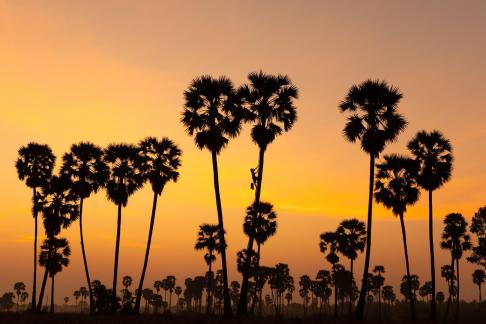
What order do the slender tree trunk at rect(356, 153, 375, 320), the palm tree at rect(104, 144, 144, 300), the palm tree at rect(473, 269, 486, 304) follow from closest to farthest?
1. the slender tree trunk at rect(356, 153, 375, 320)
2. the palm tree at rect(104, 144, 144, 300)
3. the palm tree at rect(473, 269, 486, 304)

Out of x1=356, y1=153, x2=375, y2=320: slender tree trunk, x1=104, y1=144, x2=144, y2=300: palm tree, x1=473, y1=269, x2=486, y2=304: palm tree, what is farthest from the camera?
x1=473, y1=269, x2=486, y2=304: palm tree

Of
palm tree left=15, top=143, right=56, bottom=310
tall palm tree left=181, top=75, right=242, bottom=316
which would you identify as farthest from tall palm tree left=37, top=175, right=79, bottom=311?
tall palm tree left=181, top=75, right=242, bottom=316

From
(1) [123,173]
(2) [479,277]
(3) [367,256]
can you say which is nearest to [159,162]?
(1) [123,173]

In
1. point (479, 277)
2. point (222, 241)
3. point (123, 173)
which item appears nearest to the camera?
point (222, 241)

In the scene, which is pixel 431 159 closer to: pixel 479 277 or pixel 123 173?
pixel 123 173

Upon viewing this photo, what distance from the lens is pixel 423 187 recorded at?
158 ft

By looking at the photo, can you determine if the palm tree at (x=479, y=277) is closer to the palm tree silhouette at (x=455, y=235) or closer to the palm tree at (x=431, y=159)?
the palm tree silhouette at (x=455, y=235)

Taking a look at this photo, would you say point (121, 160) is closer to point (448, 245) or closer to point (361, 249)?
point (361, 249)

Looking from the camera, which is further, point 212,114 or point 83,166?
point 83,166

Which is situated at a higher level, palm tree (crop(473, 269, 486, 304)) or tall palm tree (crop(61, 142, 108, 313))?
tall palm tree (crop(61, 142, 108, 313))

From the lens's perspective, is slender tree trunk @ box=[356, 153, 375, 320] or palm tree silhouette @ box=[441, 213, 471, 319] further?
palm tree silhouette @ box=[441, 213, 471, 319]

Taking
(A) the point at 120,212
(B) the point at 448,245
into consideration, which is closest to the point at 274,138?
(A) the point at 120,212

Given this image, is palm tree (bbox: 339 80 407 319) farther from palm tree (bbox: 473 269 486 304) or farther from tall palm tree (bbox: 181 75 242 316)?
palm tree (bbox: 473 269 486 304)

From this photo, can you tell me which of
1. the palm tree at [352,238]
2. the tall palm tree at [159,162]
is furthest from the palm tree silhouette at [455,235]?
the tall palm tree at [159,162]
